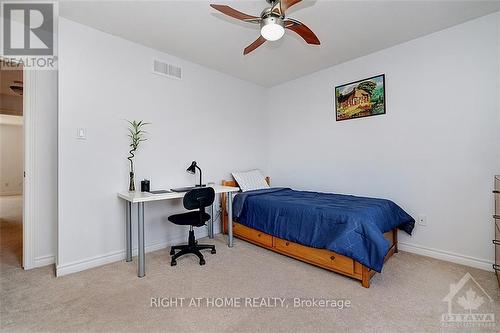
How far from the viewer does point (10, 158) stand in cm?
736

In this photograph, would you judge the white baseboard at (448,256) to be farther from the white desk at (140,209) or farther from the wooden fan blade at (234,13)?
the wooden fan blade at (234,13)

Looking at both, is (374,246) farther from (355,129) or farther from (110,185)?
(110,185)

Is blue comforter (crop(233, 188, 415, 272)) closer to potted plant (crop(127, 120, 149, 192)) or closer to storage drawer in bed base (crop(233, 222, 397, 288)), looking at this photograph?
storage drawer in bed base (crop(233, 222, 397, 288))

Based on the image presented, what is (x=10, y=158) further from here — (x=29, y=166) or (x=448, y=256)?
(x=448, y=256)

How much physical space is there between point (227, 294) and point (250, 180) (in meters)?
2.05

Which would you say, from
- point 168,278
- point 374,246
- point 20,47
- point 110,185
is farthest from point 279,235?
point 20,47

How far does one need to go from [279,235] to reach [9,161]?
30.0 feet

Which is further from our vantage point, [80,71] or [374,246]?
[80,71]

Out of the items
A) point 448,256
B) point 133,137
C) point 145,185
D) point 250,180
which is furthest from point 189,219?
point 448,256

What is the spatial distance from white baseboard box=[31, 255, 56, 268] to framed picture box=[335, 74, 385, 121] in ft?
13.2

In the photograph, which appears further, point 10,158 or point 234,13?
point 10,158

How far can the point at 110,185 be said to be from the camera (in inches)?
105

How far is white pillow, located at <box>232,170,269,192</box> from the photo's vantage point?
370 cm

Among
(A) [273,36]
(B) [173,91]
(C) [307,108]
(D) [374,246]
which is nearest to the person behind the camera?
(A) [273,36]
